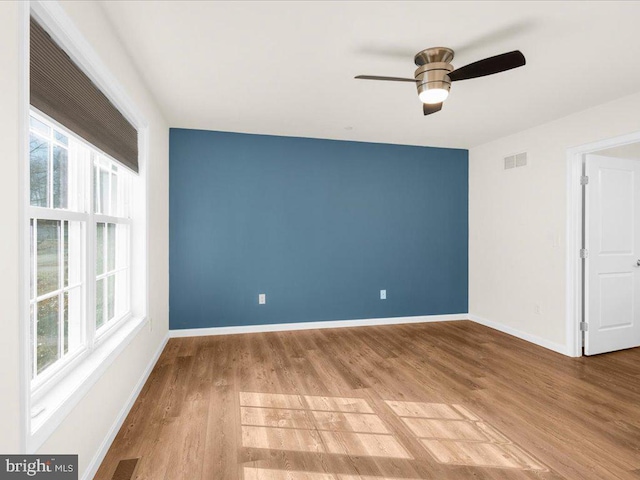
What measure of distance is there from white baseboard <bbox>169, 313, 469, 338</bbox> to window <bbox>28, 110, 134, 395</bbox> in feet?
5.62

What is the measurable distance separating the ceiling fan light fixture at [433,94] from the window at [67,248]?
2178mm

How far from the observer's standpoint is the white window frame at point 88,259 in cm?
121

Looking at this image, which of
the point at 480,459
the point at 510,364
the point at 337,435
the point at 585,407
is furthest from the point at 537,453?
the point at 510,364

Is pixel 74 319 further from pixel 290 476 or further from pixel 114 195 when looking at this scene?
pixel 290 476

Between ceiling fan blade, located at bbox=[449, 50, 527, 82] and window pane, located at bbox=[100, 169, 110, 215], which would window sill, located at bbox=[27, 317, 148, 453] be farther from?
ceiling fan blade, located at bbox=[449, 50, 527, 82]

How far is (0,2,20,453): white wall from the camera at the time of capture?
1099 millimetres

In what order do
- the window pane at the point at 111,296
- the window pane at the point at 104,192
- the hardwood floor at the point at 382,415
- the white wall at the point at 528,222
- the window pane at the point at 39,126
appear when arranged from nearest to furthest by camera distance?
the window pane at the point at 39,126, the hardwood floor at the point at 382,415, the window pane at the point at 104,192, the window pane at the point at 111,296, the white wall at the point at 528,222

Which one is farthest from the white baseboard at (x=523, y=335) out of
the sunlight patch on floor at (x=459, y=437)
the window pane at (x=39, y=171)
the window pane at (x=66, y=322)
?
the window pane at (x=39, y=171)

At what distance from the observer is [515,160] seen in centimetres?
436

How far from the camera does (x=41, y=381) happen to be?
5.15 ft

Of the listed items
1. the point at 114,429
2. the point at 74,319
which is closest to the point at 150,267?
the point at 74,319

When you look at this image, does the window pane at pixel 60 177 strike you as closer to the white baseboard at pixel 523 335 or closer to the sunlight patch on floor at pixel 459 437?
the sunlight patch on floor at pixel 459 437

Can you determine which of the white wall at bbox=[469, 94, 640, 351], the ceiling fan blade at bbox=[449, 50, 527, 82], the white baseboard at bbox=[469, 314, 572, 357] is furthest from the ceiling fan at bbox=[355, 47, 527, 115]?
the white baseboard at bbox=[469, 314, 572, 357]

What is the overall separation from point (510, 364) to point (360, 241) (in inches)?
89.7
